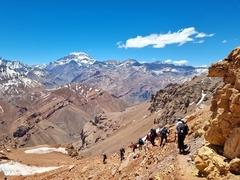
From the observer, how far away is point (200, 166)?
53.5ft

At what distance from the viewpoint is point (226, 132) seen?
1612 centimetres

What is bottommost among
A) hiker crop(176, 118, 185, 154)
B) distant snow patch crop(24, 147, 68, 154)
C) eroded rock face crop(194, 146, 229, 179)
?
distant snow patch crop(24, 147, 68, 154)

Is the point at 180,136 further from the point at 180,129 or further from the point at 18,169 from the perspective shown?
→ the point at 18,169

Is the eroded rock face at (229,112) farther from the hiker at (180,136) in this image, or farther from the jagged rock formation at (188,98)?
the jagged rock formation at (188,98)

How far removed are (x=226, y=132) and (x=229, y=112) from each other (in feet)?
4.64

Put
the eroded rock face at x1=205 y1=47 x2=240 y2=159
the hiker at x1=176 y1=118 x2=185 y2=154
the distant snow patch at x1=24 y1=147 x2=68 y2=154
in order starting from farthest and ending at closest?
the distant snow patch at x1=24 y1=147 x2=68 y2=154
the hiker at x1=176 y1=118 x2=185 y2=154
the eroded rock face at x1=205 y1=47 x2=240 y2=159

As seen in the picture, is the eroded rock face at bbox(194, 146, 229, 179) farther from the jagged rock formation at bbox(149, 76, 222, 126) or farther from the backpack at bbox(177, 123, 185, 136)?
the jagged rock formation at bbox(149, 76, 222, 126)

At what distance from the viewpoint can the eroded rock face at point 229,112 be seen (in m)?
15.1

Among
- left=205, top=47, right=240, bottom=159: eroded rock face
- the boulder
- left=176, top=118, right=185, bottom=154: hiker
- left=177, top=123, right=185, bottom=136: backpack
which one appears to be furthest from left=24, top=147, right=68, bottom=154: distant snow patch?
the boulder

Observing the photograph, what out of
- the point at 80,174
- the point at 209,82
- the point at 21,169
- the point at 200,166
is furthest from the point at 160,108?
the point at 200,166

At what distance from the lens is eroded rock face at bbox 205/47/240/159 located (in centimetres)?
1511

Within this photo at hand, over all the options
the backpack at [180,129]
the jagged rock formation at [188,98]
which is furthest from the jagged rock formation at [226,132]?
the jagged rock formation at [188,98]

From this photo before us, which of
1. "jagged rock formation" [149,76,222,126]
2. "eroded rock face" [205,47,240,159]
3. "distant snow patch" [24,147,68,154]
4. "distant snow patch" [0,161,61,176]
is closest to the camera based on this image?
"eroded rock face" [205,47,240,159]

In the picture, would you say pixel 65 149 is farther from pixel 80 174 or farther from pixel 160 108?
pixel 160 108
